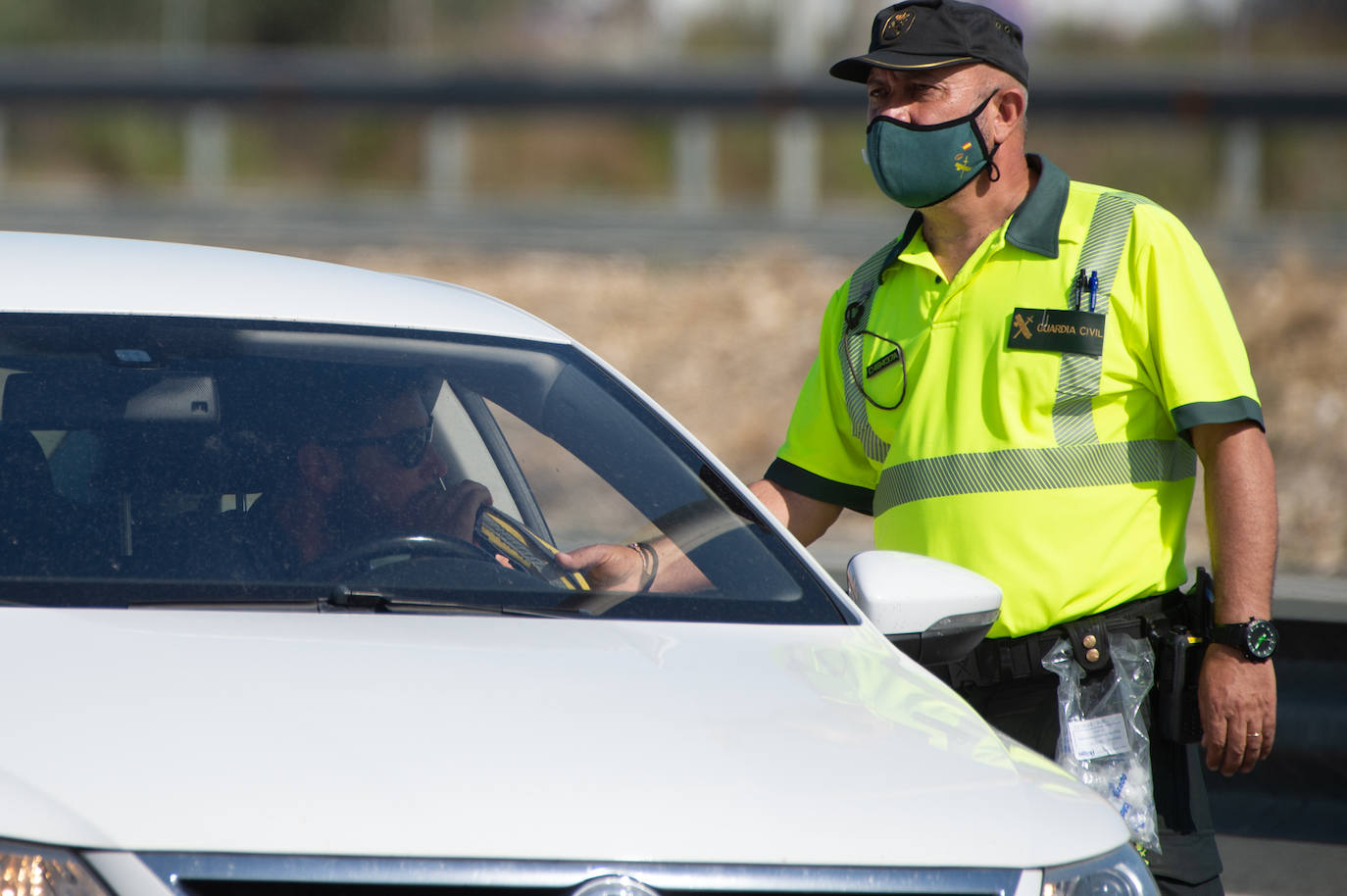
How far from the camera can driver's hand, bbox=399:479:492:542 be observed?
2875 mm

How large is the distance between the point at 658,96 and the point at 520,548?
1464 centimetres

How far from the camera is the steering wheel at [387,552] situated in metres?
2.69

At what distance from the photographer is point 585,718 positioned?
2.27 meters

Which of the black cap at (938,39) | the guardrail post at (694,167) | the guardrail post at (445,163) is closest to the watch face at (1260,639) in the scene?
the black cap at (938,39)

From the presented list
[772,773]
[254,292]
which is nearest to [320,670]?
[772,773]

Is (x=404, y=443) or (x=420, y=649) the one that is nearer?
(x=420, y=649)

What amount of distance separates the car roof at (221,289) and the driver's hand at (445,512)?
1.06ft

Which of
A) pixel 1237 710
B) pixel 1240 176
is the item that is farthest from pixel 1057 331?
pixel 1240 176

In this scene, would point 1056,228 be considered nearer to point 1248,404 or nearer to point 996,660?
point 1248,404

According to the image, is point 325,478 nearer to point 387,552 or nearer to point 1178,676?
point 387,552

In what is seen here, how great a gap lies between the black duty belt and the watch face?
21cm

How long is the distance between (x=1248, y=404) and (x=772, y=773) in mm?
1437

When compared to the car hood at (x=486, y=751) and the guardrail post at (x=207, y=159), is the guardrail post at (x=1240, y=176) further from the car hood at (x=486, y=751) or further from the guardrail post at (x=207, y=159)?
the car hood at (x=486, y=751)

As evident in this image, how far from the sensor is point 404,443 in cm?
300
